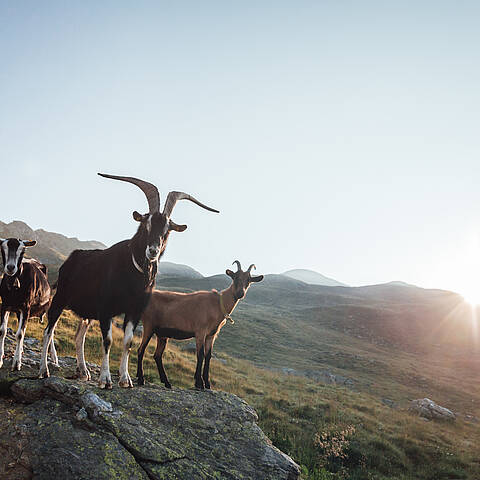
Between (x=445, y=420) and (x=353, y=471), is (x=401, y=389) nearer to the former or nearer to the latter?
(x=445, y=420)

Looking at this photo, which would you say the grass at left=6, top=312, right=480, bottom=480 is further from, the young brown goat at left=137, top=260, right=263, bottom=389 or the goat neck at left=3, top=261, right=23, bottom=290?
the goat neck at left=3, top=261, right=23, bottom=290

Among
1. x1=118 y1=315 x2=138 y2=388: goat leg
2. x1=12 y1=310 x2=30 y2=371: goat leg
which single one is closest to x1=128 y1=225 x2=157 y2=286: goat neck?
x1=118 y1=315 x2=138 y2=388: goat leg

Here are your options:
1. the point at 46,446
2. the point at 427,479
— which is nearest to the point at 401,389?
the point at 427,479

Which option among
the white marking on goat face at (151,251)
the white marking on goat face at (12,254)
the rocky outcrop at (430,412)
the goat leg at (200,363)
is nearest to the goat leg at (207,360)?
the goat leg at (200,363)

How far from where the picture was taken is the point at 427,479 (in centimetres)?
1176

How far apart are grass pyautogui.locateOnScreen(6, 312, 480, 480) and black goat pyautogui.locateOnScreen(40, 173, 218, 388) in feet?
19.3

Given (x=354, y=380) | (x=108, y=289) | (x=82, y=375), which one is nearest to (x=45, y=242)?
(x=354, y=380)

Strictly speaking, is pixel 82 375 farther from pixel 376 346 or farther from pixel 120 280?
pixel 376 346

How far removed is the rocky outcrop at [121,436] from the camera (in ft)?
14.7

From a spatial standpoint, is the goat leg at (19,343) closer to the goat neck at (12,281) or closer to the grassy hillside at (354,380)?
the goat neck at (12,281)

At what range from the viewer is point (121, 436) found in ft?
16.8

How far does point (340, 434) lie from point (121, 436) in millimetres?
10846

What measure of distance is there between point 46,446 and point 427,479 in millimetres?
12748

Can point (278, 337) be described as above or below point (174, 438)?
below
